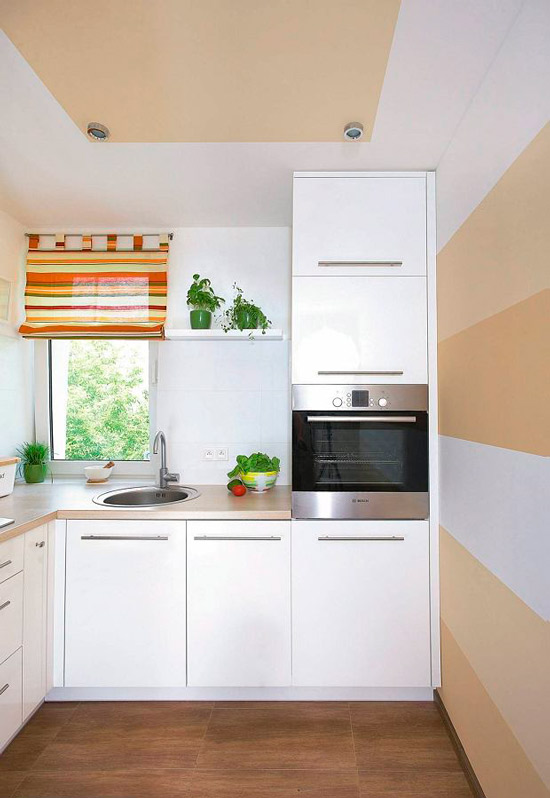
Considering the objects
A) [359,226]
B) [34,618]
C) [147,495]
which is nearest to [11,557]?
[34,618]

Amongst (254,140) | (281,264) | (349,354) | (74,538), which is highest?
(254,140)

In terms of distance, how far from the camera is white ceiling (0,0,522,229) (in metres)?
1.41

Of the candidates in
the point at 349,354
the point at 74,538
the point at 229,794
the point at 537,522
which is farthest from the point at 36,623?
the point at 537,522

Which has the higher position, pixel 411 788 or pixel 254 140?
pixel 254 140

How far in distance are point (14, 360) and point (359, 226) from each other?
84.2 inches

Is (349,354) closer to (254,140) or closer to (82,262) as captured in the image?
(254,140)

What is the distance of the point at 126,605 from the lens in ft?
6.92

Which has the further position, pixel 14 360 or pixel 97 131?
pixel 14 360

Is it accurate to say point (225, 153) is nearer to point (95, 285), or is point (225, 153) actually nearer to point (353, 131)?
point (353, 131)

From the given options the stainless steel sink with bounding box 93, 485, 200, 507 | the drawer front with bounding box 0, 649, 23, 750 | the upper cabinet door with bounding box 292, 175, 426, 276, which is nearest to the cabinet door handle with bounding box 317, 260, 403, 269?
the upper cabinet door with bounding box 292, 175, 426, 276

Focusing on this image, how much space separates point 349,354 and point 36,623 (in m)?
1.79

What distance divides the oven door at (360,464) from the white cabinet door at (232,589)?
0.77 ft

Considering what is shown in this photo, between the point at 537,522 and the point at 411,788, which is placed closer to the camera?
the point at 537,522

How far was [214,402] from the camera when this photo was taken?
282 centimetres
